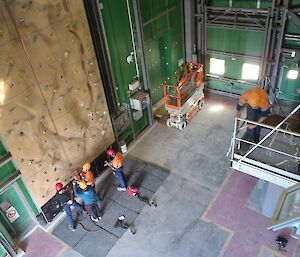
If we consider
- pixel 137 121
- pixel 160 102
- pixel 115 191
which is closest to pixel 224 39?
pixel 160 102

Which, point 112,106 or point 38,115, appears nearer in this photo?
point 38,115

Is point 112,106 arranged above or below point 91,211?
above

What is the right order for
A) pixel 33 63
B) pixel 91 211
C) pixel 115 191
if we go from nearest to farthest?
pixel 33 63, pixel 91 211, pixel 115 191

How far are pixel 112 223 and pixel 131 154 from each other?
10.5 ft

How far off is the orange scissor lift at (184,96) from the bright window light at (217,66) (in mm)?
1184

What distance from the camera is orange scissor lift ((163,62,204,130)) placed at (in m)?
12.6

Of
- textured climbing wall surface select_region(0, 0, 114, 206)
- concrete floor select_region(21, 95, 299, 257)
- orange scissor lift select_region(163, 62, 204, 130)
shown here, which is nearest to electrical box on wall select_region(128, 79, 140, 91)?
orange scissor lift select_region(163, 62, 204, 130)

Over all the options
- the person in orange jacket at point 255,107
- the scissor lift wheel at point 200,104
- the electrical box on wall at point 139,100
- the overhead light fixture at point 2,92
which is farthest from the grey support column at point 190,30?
the overhead light fixture at point 2,92

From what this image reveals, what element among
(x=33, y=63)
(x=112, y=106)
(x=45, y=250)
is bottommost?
(x=45, y=250)

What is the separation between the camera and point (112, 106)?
11.3 m

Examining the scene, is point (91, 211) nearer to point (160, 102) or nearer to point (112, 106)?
point (112, 106)

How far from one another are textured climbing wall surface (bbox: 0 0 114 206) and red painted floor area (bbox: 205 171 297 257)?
15.3 ft

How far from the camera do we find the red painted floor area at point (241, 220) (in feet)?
28.1

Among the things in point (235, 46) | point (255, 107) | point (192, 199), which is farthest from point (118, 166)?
point (235, 46)
